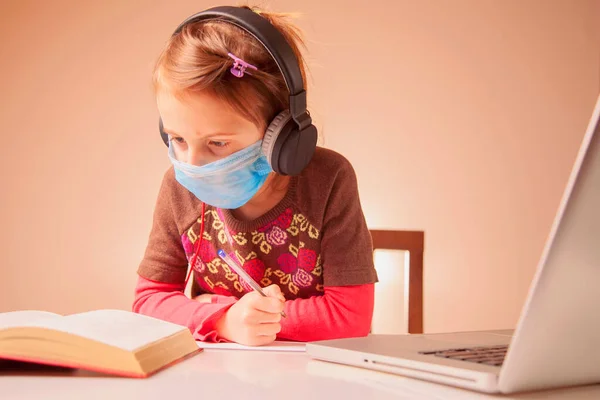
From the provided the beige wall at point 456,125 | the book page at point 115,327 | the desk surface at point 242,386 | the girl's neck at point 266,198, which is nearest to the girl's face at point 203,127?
the girl's neck at point 266,198

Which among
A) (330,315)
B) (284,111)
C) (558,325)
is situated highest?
(284,111)

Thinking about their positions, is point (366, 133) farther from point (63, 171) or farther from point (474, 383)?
point (474, 383)

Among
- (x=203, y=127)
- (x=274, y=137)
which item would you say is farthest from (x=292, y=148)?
(x=203, y=127)

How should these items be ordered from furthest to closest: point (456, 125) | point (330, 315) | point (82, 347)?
point (456, 125) → point (330, 315) → point (82, 347)

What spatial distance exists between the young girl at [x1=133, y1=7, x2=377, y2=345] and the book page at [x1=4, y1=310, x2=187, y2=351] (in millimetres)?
173

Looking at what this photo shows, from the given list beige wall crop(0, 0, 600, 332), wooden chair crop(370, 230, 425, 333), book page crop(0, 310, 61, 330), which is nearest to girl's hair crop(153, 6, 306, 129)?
book page crop(0, 310, 61, 330)

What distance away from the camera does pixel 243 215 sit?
1.23 meters

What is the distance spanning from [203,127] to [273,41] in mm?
173

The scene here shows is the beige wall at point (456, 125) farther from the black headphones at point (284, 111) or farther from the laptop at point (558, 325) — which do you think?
the laptop at point (558, 325)

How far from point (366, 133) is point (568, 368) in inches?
73.2

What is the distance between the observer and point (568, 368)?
1.67 ft

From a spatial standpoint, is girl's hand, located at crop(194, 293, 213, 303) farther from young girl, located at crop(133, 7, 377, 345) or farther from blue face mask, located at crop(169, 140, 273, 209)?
blue face mask, located at crop(169, 140, 273, 209)

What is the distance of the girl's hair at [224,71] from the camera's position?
1013mm

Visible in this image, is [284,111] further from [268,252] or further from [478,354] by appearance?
[478,354]
